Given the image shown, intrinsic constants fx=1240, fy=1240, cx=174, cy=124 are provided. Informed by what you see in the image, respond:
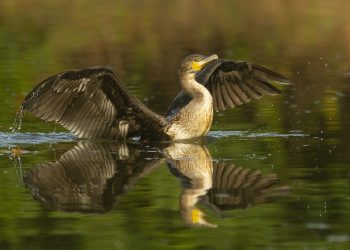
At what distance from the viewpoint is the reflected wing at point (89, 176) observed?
377 inches

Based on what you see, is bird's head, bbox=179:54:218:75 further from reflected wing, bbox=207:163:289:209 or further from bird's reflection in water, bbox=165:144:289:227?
reflected wing, bbox=207:163:289:209

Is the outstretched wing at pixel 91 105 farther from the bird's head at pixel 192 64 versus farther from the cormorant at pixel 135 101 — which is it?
the bird's head at pixel 192 64

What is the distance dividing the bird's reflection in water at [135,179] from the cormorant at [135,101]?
1.48ft

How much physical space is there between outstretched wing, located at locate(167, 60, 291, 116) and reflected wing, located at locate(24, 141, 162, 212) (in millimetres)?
1705

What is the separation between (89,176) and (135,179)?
0.48 m

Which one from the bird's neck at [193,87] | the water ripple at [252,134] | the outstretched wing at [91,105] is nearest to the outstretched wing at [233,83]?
the bird's neck at [193,87]

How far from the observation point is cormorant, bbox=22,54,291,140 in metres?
12.4

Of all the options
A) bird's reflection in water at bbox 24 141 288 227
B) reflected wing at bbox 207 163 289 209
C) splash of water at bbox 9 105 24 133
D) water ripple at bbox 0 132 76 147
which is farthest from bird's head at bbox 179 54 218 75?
reflected wing at bbox 207 163 289 209

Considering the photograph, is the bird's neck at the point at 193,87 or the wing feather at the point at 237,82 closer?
the bird's neck at the point at 193,87

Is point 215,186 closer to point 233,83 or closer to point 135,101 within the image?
point 135,101

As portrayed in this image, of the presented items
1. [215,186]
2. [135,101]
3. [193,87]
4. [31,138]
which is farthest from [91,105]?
[215,186]

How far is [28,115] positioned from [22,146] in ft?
7.82

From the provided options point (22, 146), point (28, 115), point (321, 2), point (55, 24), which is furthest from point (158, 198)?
point (321, 2)

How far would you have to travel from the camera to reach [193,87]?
13367 millimetres
